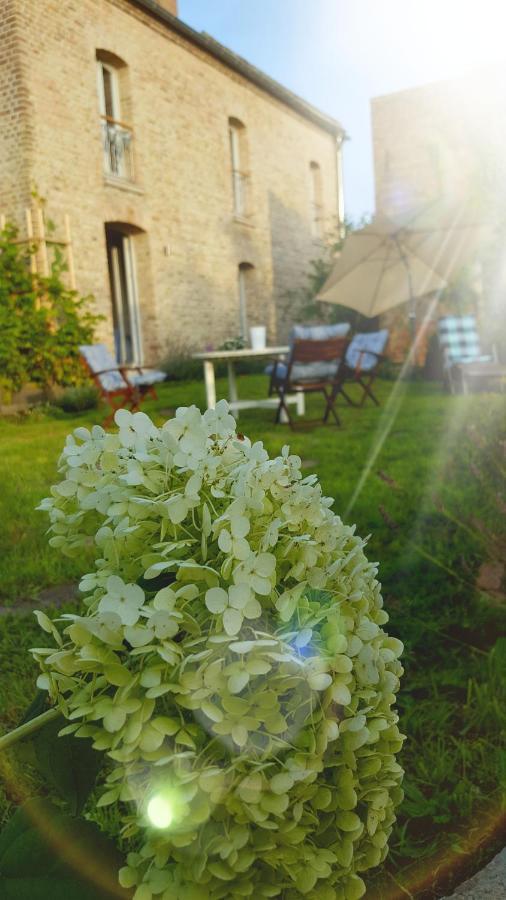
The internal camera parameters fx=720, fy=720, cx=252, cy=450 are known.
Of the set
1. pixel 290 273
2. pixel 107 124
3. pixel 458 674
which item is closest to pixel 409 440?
pixel 458 674

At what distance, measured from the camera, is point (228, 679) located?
0.80 metres

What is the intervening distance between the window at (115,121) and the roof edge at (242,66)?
1.06m

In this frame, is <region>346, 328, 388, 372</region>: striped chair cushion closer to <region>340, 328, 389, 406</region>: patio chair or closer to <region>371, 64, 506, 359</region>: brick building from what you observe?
<region>340, 328, 389, 406</region>: patio chair

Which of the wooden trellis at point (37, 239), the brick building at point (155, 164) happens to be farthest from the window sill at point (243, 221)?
the wooden trellis at point (37, 239)

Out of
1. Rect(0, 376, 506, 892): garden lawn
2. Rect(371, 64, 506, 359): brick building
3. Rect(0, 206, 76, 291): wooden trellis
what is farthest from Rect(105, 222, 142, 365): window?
Rect(0, 376, 506, 892): garden lawn

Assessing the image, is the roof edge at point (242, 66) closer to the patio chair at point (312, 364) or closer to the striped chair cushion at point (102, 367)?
the striped chair cushion at point (102, 367)

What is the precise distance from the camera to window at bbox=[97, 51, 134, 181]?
37.8 ft

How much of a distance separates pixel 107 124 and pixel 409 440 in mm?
8491

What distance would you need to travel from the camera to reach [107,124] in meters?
11.6

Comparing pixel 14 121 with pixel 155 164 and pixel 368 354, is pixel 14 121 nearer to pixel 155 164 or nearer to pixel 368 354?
pixel 155 164

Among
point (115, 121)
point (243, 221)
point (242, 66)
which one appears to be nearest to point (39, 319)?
point (115, 121)

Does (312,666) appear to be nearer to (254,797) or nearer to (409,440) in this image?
(254,797)

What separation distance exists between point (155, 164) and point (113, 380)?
19.2 ft

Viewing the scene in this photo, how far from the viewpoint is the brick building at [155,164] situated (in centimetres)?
976
